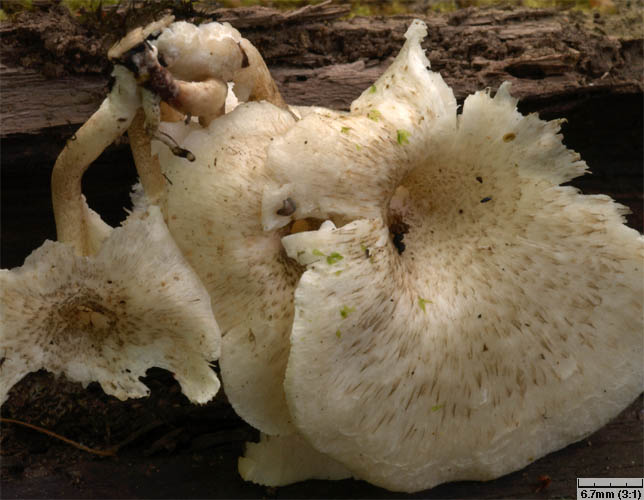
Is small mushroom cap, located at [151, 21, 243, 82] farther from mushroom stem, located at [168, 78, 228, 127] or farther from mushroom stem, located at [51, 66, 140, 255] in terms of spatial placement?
mushroom stem, located at [51, 66, 140, 255]

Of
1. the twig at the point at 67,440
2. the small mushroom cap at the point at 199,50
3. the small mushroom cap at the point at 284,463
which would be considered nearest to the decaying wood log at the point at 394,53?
the small mushroom cap at the point at 199,50

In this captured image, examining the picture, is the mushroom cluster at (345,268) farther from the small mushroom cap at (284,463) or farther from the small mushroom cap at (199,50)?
the small mushroom cap at (284,463)

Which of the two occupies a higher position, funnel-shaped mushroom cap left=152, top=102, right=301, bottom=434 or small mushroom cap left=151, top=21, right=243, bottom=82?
small mushroom cap left=151, top=21, right=243, bottom=82

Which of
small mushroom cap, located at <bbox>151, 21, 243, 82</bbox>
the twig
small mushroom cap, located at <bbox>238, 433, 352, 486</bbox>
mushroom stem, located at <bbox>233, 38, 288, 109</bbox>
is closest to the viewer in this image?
small mushroom cap, located at <bbox>151, 21, 243, 82</bbox>

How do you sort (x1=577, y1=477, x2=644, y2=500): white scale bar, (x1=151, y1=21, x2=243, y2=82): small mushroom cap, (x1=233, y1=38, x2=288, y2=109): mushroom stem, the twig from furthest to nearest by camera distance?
1. (x1=577, y1=477, x2=644, y2=500): white scale bar
2. the twig
3. (x1=233, y1=38, x2=288, y2=109): mushroom stem
4. (x1=151, y1=21, x2=243, y2=82): small mushroom cap

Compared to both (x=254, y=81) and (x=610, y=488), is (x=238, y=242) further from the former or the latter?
(x=610, y=488)

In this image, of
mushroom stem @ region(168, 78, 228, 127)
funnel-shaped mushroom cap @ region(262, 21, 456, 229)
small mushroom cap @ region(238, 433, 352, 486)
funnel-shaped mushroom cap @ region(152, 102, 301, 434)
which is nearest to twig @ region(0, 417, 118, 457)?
small mushroom cap @ region(238, 433, 352, 486)

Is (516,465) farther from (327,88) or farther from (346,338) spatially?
(327,88)

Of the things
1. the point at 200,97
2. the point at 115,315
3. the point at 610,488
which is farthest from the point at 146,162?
the point at 610,488

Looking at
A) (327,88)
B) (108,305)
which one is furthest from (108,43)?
(108,305)
